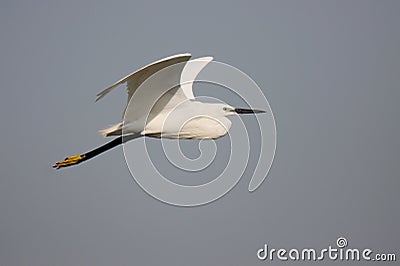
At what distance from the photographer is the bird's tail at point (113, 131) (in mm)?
8445

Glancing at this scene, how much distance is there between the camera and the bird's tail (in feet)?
27.7

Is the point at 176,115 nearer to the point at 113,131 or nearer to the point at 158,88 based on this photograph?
the point at 158,88

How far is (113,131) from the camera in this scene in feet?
27.7

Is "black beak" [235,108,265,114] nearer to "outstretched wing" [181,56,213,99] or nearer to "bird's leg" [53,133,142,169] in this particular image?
"outstretched wing" [181,56,213,99]

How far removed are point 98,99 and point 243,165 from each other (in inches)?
113

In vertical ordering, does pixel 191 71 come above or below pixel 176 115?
above

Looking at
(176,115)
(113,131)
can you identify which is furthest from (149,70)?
(113,131)

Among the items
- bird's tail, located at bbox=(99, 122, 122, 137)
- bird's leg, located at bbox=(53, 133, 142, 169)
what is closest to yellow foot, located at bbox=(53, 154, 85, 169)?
bird's leg, located at bbox=(53, 133, 142, 169)

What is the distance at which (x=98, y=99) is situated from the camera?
651 centimetres

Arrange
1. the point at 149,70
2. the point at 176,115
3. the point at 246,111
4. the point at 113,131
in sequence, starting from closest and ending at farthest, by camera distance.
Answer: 1. the point at 149,70
2. the point at 176,115
3. the point at 113,131
4. the point at 246,111

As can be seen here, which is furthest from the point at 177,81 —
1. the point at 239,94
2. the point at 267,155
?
the point at 267,155

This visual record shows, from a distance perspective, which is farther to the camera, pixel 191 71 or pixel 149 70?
pixel 191 71

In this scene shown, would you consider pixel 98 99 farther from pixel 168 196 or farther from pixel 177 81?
pixel 168 196

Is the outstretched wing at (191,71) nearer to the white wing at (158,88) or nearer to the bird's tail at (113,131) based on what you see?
the white wing at (158,88)
